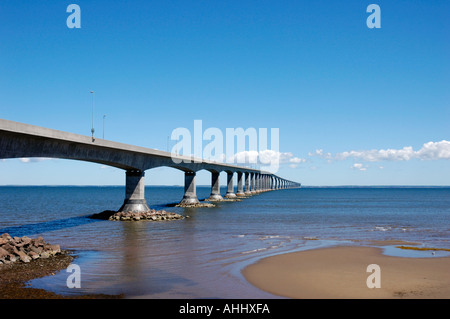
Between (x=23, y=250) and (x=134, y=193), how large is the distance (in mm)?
26432

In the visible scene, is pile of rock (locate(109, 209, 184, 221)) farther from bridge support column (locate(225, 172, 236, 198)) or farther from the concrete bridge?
bridge support column (locate(225, 172, 236, 198))

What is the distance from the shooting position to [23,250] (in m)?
20.6

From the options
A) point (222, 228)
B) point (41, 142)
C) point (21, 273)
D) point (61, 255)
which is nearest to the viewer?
point (21, 273)

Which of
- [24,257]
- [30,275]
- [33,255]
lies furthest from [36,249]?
[30,275]

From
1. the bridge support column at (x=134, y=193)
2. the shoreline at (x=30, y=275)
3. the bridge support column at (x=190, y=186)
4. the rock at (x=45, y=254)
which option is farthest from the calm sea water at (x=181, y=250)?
the bridge support column at (x=190, y=186)

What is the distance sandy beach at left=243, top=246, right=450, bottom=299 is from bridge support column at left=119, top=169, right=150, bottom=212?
28.0 meters

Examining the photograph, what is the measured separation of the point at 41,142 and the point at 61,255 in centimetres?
1136

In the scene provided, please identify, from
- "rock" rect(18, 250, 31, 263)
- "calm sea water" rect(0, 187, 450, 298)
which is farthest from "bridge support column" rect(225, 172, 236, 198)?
"rock" rect(18, 250, 31, 263)

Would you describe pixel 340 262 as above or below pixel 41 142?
below

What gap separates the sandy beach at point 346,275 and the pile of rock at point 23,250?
421 inches

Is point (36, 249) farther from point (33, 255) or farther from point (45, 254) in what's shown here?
point (33, 255)
